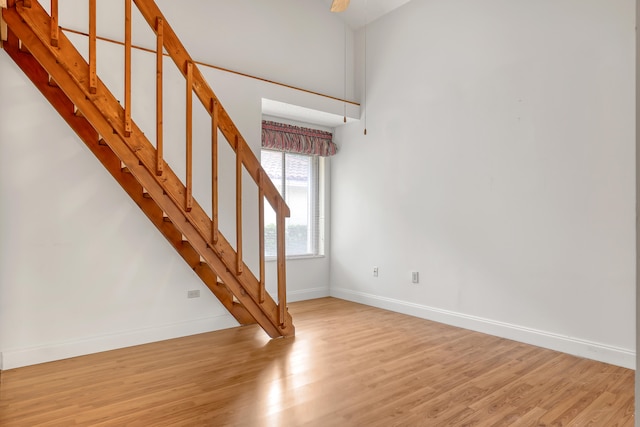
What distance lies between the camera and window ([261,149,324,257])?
529 centimetres

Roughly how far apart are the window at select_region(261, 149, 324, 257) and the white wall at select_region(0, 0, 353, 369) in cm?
84

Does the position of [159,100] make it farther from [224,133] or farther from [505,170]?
[505,170]

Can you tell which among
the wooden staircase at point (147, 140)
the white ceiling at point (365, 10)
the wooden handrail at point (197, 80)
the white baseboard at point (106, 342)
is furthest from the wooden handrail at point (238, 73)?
the white baseboard at point (106, 342)

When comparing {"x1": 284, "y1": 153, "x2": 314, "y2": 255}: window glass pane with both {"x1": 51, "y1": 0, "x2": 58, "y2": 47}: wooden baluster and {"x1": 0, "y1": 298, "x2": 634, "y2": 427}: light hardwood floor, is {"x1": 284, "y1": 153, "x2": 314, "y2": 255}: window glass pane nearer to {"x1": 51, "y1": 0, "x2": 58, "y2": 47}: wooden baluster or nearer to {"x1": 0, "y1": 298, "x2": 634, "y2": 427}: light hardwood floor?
{"x1": 0, "y1": 298, "x2": 634, "y2": 427}: light hardwood floor

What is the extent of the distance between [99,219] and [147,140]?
3.47ft

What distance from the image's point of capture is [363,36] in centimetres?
541

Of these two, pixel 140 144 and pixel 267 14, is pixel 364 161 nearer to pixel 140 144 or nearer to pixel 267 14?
pixel 267 14

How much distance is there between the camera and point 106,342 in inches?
135

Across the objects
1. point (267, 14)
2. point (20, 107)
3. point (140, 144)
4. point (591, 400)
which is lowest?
point (591, 400)

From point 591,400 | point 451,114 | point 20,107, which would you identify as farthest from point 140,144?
point 591,400

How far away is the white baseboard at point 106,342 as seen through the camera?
9.99 ft

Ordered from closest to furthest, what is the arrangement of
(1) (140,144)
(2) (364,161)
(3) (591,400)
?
(3) (591,400) < (1) (140,144) < (2) (364,161)

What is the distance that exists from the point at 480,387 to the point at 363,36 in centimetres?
449

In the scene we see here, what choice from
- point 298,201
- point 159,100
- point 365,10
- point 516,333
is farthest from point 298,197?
point 516,333
